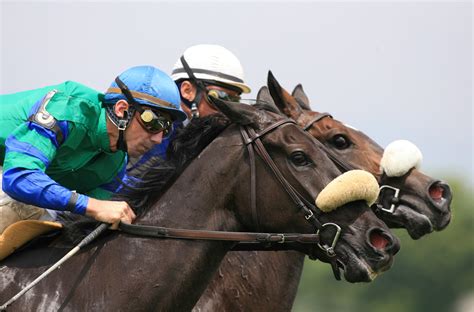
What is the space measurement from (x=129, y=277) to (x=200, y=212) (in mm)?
557

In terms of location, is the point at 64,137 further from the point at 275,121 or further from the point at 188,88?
the point at 188,88

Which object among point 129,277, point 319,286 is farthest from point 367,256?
point 319,286

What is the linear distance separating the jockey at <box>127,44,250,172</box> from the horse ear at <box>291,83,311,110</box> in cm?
50

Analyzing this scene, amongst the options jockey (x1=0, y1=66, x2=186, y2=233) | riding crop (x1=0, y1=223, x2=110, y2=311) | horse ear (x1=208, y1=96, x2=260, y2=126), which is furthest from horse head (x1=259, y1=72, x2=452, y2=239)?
riding crop (x1=0, y1=223, x2=110, y2=311)

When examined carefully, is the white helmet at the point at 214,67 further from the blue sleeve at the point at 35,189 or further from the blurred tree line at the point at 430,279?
the blurred tree line at the point at 430,279

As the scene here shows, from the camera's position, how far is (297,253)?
744cm

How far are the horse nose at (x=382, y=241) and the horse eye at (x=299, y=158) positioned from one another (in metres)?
0.56

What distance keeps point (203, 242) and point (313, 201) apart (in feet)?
2.20

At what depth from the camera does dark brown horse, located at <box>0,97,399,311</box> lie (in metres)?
5.50

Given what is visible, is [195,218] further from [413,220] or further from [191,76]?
[191,76]

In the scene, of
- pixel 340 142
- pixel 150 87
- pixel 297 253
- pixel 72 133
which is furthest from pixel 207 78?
pixel 72 133

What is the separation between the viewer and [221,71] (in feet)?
26.5

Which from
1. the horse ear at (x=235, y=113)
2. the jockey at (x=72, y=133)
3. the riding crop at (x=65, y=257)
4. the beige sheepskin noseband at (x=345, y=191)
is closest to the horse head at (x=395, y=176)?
the horse ear at (x=235, y=113)

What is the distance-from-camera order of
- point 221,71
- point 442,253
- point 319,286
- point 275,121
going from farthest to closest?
point 319,286 < point 442,253 < point 221,71 < point 275,121
